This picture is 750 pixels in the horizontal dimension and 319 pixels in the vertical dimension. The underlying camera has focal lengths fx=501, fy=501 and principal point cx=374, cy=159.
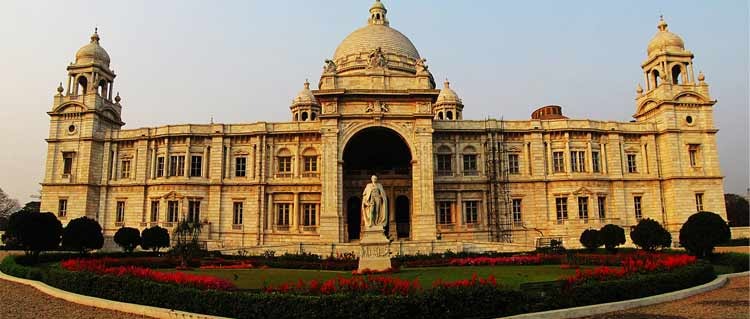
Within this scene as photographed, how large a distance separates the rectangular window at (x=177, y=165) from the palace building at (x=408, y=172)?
93mm

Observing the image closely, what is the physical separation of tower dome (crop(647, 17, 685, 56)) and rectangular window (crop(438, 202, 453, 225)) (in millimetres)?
22091

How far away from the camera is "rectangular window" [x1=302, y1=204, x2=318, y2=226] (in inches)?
1549

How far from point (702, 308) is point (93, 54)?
45.9 metres

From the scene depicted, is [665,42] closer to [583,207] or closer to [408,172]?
[583,207]

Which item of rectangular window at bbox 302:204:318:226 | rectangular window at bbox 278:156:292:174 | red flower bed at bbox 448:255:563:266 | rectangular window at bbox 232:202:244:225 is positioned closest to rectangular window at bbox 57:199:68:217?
rectangular window at bbox 232:202:244:225

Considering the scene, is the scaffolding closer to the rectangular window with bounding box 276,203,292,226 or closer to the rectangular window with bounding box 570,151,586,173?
the rectangular window with bounding box 570,151,586,173

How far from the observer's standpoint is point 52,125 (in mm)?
41438

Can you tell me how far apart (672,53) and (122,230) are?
4377 centimetres

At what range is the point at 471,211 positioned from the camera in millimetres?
39594

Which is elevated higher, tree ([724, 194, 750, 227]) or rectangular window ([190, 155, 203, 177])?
rectangular window ([190, 155, 203, 177])

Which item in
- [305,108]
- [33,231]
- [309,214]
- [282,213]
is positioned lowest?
[33,231]

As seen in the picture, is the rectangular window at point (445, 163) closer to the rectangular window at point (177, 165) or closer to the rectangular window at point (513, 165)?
the rectangular window at point (513, 165)

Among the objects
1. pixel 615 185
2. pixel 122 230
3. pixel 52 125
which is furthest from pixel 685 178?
pixel 52 125

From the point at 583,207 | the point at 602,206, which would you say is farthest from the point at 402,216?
the point at 602,206
